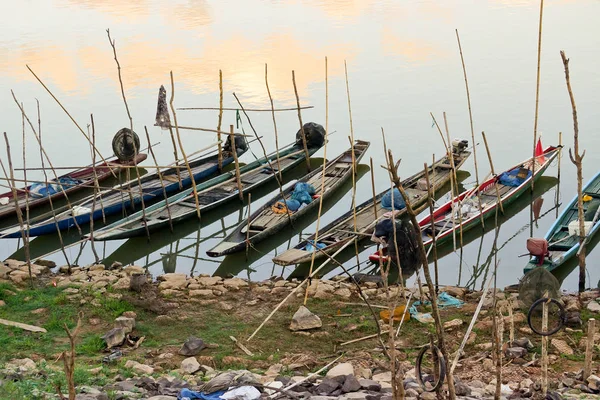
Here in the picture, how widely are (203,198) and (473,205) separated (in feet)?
14.6

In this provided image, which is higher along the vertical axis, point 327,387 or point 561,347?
point 561,347

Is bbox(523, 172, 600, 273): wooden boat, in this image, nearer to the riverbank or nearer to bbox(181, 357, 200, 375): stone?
the riverbank

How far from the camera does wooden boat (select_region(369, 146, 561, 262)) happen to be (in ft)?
39.7

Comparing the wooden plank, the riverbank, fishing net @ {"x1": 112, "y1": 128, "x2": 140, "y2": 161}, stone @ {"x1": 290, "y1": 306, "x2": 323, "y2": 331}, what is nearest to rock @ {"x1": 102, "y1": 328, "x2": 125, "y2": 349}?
the riverbank

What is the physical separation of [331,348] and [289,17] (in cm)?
2270

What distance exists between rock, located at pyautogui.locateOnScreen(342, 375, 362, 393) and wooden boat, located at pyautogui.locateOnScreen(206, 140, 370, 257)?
14.1ft

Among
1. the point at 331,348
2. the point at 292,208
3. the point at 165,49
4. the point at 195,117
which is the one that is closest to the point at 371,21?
the point at 165,49

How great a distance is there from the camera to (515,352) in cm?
822

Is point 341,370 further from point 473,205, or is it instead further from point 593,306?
point 473,205

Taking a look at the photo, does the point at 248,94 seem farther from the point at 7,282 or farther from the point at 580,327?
the point at 580,327

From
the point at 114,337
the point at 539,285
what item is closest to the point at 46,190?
the point at 114,337

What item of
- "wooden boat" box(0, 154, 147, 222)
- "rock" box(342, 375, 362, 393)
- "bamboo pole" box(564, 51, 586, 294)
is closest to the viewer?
"rock" box(342, 375, 362, 393)

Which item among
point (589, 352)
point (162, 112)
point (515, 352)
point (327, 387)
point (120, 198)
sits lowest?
point (327, 387)

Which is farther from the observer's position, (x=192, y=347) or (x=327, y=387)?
(x=192, y=347)
